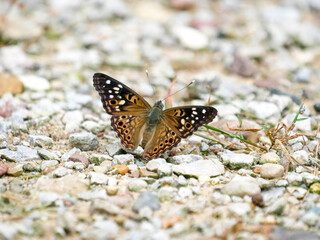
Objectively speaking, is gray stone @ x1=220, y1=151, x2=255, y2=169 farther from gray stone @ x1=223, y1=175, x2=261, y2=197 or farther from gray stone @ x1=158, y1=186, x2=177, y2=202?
gray stone @ x1=158, y1=186, x2=177, y2=202

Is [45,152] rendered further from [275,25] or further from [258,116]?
[275,25]

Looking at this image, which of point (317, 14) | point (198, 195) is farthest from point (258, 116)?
point (317, 14)

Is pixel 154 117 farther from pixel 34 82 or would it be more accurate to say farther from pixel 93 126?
pixel 34 82

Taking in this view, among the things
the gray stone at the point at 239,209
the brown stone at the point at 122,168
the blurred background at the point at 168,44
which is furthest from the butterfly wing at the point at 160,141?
the blurred background at the point at 168,44

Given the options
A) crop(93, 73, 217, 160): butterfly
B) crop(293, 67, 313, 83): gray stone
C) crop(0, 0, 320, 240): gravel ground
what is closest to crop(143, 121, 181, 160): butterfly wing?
crop(93, 73, 217, 160): butterfly

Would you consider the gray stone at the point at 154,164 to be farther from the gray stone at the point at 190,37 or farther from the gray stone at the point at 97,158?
the gray stone at the point at 190,37
